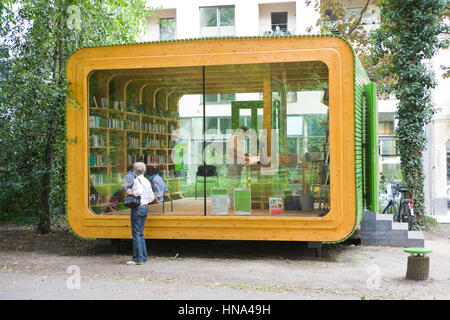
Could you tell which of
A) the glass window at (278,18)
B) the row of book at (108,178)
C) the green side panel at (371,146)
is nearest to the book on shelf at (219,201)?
the row of book at (108,178)

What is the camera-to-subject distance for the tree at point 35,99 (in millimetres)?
11039

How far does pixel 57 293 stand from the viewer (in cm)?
653

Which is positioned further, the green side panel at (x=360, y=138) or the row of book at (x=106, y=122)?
the row of book at (x=106, y=122)

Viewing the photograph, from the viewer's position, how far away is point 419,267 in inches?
298

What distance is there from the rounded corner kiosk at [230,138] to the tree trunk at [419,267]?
1.41 metres

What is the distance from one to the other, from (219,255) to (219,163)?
1.60m

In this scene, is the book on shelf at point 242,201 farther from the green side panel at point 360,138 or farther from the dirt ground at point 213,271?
the green side panel at point 360,138

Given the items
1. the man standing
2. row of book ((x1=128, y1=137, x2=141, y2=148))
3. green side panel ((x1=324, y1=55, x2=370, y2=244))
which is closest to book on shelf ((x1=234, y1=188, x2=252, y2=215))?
the man standing

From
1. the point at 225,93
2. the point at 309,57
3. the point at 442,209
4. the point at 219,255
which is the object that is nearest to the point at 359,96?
the point at 309,57

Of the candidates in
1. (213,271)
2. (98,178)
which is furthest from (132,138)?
(213,271)

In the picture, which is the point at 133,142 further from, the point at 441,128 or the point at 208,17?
the point at 208,17

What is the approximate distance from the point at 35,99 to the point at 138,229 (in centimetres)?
411

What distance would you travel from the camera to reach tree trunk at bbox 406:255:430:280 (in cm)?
756
